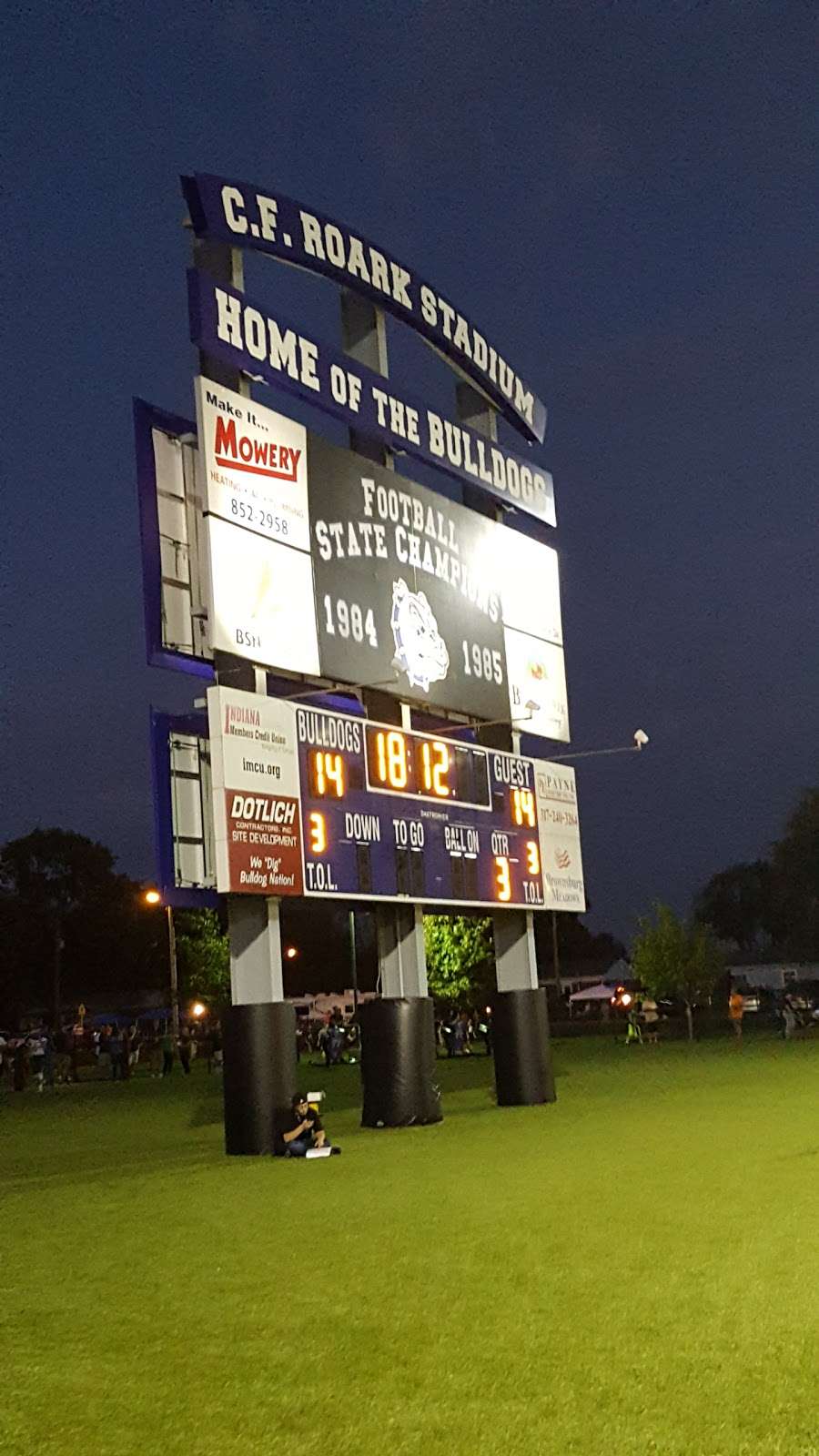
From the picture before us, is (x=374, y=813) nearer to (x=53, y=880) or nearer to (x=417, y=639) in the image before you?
(x=417, y=639)

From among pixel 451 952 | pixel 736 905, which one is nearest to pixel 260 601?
pixel 451 952

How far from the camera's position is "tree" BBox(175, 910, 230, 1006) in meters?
58.1

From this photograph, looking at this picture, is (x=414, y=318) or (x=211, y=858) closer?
(x=211, y=858)

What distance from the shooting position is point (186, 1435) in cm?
534

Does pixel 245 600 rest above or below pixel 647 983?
above

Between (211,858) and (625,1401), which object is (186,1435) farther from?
(211,858)

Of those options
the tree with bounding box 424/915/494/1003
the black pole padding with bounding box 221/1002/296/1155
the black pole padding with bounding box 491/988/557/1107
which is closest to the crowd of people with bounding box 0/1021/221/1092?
the tree with bounding box 424/915/494/1003

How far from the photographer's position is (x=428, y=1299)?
7.48m

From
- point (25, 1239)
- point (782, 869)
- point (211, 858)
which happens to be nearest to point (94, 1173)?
point (211, 858)

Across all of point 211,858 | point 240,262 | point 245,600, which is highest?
point 240,262

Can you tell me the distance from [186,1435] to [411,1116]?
12460 millimetres

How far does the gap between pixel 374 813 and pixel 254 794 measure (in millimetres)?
2056

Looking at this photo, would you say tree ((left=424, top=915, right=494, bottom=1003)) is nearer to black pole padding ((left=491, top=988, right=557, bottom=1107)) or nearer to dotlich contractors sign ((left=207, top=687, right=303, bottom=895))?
black pole padding ((left=491, top=988, right=557, bottom=1107))

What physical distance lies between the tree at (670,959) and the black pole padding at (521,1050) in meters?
33.5
